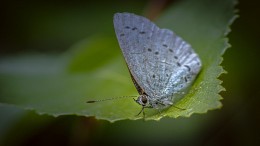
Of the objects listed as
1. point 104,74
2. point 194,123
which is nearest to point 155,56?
point 104,74

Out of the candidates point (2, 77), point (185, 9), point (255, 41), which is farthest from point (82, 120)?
point (255, 41)

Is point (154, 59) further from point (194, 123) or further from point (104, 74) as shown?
point (194, 123)

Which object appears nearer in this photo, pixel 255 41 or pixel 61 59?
pixel 255 41

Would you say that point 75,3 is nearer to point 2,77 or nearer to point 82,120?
point 2,77

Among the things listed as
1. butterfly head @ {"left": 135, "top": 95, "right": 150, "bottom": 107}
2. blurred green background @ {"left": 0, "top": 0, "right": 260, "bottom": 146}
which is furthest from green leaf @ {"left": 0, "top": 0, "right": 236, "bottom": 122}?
blurred green background @ {"left": 0, "top": 0, "right": 260, "bottom": 146}

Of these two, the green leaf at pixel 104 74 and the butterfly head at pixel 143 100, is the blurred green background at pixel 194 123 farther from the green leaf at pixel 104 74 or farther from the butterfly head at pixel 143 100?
the butterfly head at pixel 143 100

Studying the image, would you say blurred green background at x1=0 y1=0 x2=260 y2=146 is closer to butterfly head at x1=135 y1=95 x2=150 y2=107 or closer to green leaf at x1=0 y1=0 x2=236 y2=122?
green leaf at x1=0 y1=0 x2=236 y2=122

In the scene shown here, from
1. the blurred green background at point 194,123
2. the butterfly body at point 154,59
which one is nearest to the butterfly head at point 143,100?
the butterfly body at point 154,59
